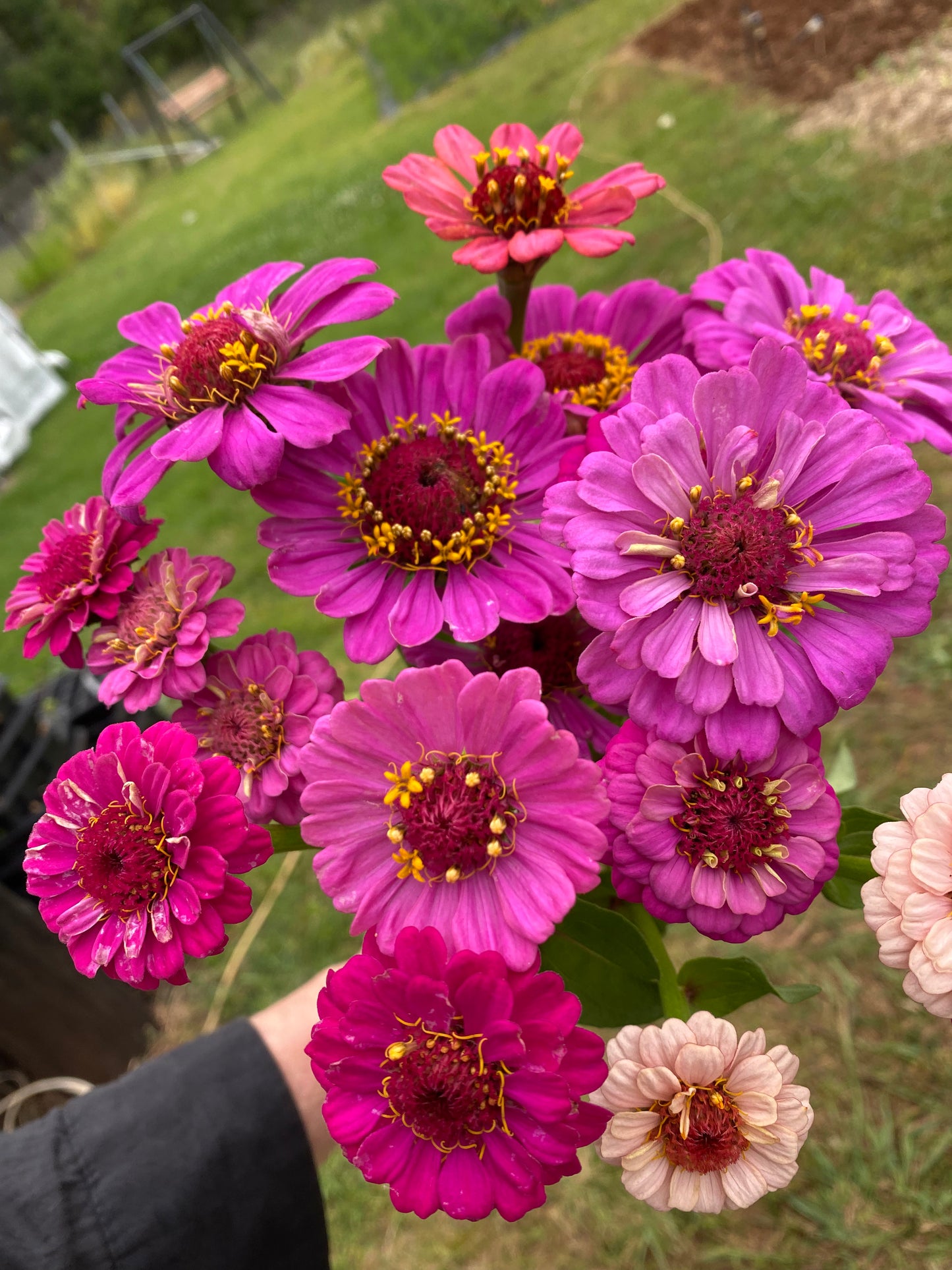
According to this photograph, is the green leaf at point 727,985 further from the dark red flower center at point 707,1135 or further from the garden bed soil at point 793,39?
the garden bed soil at point 793,39

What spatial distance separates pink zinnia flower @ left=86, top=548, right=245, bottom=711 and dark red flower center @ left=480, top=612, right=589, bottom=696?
0.47 ft

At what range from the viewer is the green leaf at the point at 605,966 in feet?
1.53

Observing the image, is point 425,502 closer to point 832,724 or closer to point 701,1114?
point 701,1114

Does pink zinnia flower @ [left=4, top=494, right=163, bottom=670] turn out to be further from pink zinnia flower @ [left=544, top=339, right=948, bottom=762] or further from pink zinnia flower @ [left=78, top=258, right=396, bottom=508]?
pink zinnia flower @ [left=544, top=339, right=948, bottom=762]

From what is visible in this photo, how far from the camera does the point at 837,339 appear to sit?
1.64 ft

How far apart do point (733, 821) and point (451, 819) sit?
127 mm

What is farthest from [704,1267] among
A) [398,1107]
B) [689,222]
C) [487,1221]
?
[689,222]

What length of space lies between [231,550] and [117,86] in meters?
10.6

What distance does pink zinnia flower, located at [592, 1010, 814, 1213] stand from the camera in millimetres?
372

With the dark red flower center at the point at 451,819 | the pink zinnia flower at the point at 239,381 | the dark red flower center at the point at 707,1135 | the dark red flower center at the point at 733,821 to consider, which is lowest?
the dark red flower center at the point at 707,1135

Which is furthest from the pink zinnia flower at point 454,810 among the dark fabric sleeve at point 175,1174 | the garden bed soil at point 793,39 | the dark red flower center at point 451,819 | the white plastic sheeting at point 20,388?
the white plastic sheeting at point 20,388

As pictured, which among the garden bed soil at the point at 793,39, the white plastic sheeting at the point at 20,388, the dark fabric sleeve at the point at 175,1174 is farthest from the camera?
the white plastic sheeting at the point at 20,388

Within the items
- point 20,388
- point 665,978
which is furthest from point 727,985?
point 20,388

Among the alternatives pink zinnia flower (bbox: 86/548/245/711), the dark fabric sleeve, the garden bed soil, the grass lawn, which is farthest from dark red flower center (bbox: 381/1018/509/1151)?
the garden bed soil
